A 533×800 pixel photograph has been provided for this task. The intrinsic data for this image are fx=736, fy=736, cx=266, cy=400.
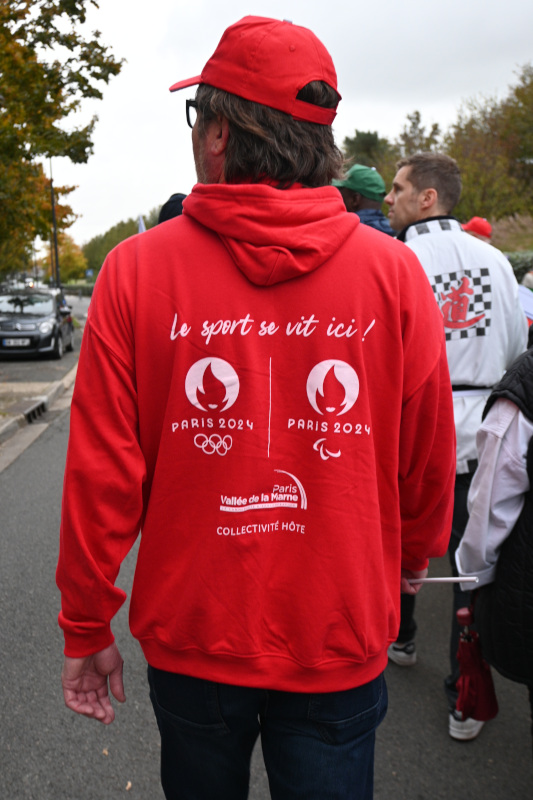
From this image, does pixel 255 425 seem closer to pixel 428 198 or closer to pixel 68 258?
pixel 428 198

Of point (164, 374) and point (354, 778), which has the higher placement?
point (164, 374)

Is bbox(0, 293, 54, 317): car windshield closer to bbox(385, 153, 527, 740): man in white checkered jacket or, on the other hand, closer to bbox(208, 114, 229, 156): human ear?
bbox(385, 153, 527, 740): man in white checkered jacket

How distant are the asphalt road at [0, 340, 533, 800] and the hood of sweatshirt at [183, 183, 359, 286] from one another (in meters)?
2.07

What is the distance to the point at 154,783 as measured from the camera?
8.61 ft

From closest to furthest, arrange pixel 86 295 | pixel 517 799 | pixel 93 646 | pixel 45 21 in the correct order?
pixel 93 646
pixel 517 799
pixel 45 21
pixel 86 295

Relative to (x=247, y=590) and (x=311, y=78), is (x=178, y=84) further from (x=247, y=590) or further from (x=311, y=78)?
(x=247, y=590)

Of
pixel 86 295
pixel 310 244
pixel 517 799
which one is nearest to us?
pixel 310 244

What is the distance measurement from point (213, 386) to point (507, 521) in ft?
3.87

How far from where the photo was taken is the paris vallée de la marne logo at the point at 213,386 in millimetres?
1325

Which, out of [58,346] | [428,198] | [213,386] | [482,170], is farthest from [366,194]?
[482,170]

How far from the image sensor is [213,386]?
1329 mm

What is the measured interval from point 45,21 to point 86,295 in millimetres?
86205

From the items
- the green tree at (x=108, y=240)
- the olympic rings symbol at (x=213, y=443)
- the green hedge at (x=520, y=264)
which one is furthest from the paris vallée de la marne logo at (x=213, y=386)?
the green tree at (x=108, y=240)

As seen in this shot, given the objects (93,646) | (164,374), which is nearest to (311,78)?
(164,374)
